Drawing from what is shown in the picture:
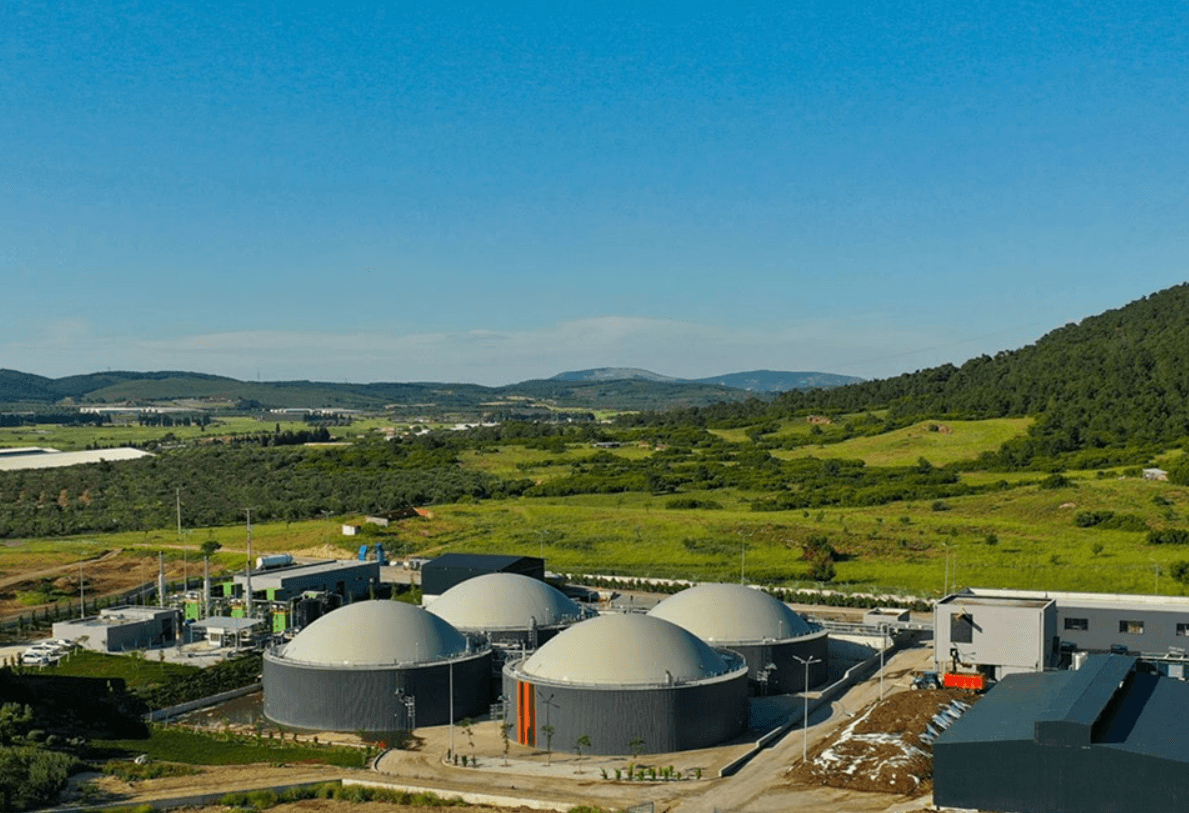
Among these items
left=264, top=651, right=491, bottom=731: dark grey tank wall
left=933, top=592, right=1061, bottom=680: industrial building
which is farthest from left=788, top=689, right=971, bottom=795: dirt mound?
left=264, top=651, right=491, bottom=731: dark grey tank wall

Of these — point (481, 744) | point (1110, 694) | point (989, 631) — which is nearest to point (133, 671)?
point (481, 744)

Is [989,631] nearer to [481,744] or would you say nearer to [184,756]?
[481,744]

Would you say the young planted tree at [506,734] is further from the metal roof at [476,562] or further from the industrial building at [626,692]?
the metal roof at [476,562]

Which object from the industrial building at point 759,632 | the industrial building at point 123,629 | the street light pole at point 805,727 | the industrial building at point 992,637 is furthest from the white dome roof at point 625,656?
the industrial building at point 123,629

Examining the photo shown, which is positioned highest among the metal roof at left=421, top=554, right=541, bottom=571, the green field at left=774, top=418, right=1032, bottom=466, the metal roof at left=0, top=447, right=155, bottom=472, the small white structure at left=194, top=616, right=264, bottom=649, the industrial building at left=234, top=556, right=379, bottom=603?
the green field at left=774, top=418, right=1032, bottom=466

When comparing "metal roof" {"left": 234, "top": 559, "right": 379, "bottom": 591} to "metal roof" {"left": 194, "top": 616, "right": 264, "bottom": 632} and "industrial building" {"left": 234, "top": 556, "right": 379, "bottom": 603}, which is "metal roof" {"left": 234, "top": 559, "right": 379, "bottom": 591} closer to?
"industrial building" {"left": 234, "top": 556, "right": 379, "bottom": 603}

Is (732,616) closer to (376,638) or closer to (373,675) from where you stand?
(376,638)

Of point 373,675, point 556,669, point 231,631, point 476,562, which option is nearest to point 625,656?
point 556,669
